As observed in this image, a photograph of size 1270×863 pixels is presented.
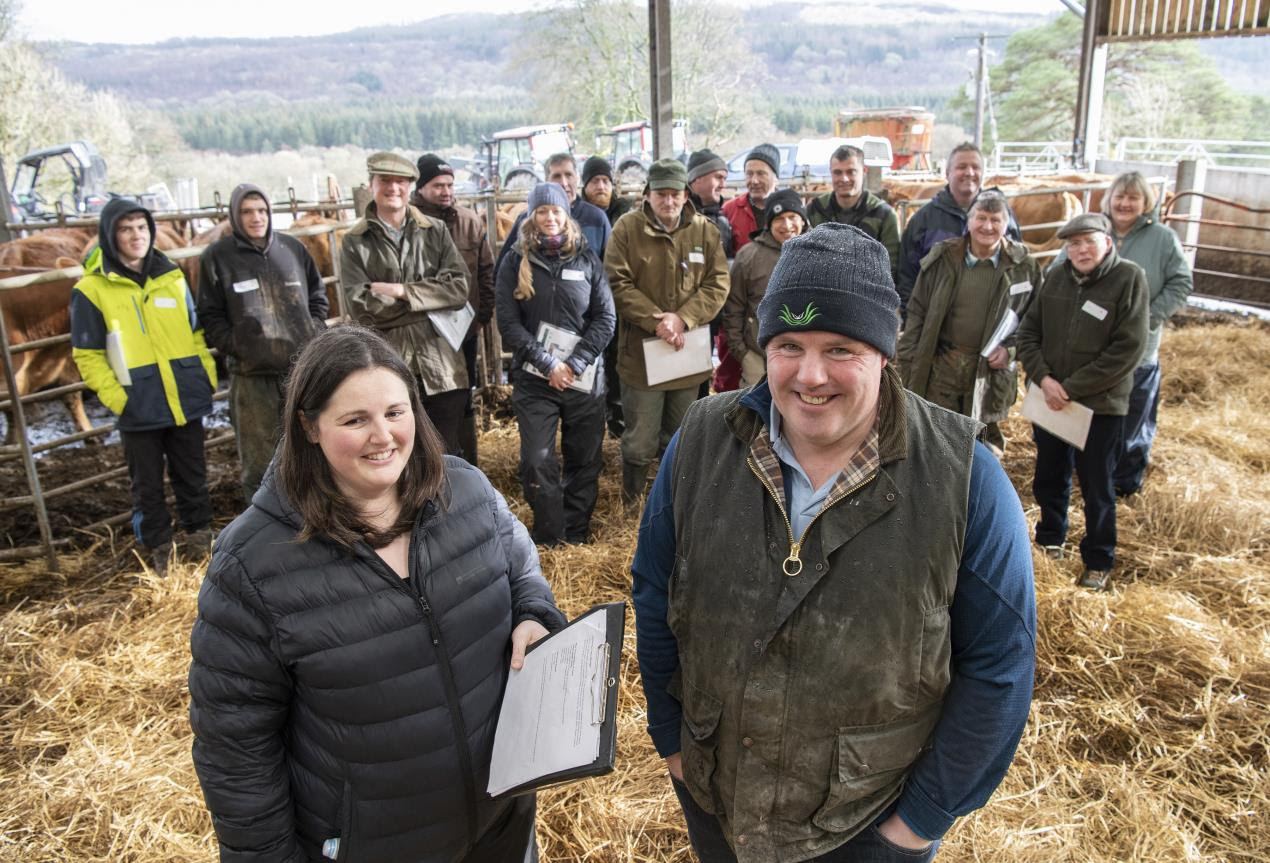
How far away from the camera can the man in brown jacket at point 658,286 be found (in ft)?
15.2

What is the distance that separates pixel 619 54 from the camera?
4628cm

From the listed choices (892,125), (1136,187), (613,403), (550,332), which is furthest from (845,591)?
(892,125)

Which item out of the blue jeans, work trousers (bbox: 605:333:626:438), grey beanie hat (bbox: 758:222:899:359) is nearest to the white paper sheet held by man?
the blue jeans

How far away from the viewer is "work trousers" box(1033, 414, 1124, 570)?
3896mm

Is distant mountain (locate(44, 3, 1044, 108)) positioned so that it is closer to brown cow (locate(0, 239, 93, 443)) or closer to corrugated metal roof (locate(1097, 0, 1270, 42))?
corrugated metal roof (locate(1097, 0, 1270, 42))

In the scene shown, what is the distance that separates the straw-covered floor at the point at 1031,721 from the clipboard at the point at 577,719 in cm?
102

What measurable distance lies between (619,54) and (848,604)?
49.4m

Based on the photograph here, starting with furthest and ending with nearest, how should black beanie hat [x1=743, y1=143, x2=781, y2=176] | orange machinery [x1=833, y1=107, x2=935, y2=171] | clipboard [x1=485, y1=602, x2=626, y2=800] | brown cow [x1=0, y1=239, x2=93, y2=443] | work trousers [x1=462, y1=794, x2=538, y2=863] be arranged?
orange machinery [x1=833, y1=107, x2=935, y2=171] < brown cow [x1=0, y1=239, x2=93, y2=443] < black beanie hat [x1=743, y1=143, x2=781, y2=176] < work trousers [x1=462, y1=794, x2=538, y2=863] < clipboard [x1=485, y1=602, x2=626, y2=800]

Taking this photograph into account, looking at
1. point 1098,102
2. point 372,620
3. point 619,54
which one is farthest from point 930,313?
point 619,54

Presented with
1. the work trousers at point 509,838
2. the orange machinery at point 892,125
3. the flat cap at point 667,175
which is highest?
the orange machinery at point 892,125

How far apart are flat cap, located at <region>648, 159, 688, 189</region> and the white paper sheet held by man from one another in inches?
129

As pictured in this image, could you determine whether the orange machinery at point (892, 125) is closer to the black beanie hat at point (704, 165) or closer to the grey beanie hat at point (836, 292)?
the black beanie hat at point (704, 165)

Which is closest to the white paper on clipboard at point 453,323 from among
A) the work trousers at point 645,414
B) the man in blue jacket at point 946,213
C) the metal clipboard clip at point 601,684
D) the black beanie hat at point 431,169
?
the work trousers at point 645,414

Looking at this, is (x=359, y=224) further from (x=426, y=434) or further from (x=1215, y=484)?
(x=1215, y=484)
